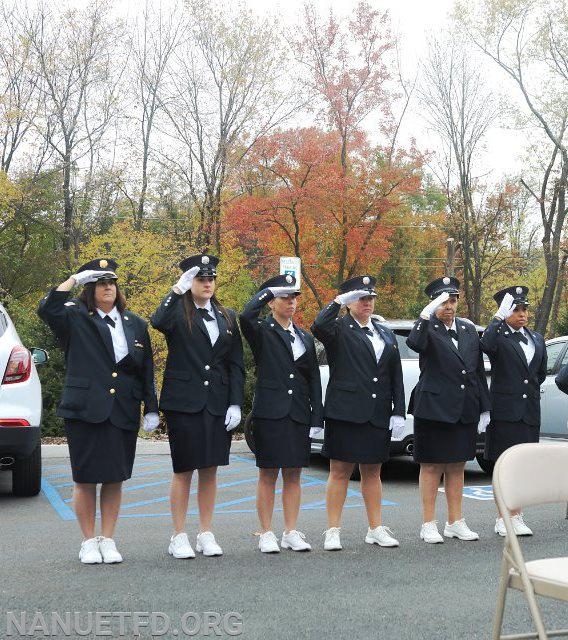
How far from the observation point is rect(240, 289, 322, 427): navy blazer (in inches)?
243

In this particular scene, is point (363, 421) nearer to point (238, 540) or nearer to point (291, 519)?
point (291, 519)

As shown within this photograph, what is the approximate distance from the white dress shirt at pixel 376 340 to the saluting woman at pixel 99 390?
1.63 metres

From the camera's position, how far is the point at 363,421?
6.25 m

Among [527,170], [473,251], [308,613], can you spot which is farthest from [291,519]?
[473,251]

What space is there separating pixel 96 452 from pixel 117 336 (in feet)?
2.44

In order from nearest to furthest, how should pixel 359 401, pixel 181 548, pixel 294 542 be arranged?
1. pixel 181 548
2. pixel 294 542
3. pixel 359 401

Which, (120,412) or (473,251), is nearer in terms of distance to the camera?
(120,412)

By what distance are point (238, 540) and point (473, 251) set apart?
1007 inches

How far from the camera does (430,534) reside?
637 cm

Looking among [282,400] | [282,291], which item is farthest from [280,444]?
[282,291]

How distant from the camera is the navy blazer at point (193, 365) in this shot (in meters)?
5.85

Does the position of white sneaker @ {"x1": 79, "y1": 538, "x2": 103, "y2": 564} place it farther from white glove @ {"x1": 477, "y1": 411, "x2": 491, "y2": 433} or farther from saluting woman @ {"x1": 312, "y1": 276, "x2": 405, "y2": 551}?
white glove @ {"x1": 477, "y1": 411, "x2": 491, "y2": 433}

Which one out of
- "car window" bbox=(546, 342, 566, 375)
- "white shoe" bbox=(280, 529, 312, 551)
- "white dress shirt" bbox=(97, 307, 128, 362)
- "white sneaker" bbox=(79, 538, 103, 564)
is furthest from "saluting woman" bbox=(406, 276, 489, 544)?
"car window" bbox=(546, 342, 566, 375)

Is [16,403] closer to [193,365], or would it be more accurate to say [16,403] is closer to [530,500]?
[193,365]
